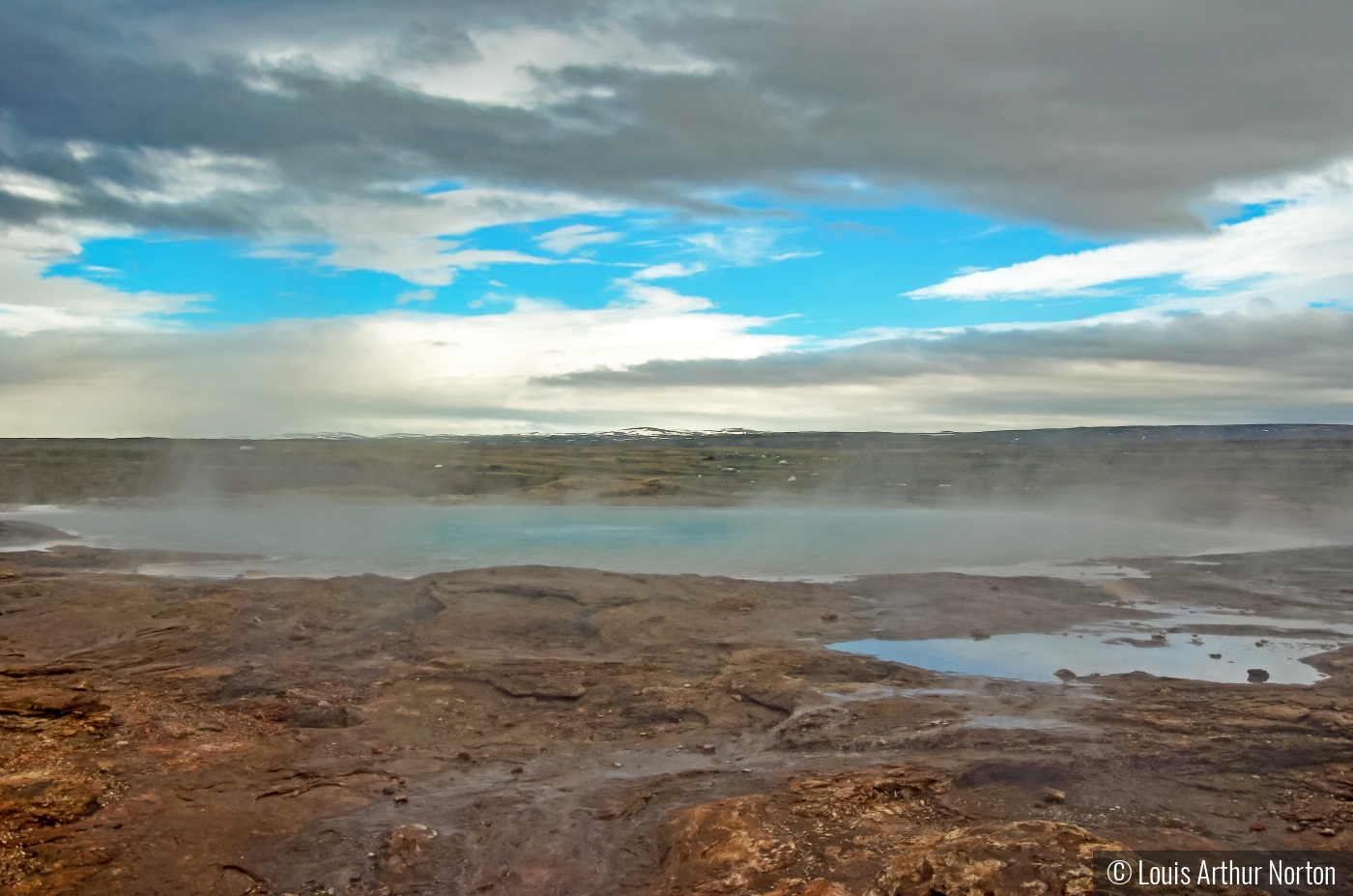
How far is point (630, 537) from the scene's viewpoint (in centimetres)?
2766

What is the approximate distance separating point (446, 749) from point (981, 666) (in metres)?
7.28

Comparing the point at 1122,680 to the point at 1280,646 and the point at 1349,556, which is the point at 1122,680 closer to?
the point at 1280,646

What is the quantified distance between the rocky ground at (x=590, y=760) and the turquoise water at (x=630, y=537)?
7216mm

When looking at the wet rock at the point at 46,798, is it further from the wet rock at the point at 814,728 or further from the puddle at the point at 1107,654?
the puddle at the point at 1107,654

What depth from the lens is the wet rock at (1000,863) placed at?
5.12 metres

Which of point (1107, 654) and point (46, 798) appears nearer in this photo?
point (46, 798)

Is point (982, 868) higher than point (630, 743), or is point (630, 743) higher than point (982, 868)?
point (982, 868)

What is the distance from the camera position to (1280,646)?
13727 millimetres

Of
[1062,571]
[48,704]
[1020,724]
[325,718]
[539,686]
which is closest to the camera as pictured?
[48,704]

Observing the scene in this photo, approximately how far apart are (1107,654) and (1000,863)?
361 inches

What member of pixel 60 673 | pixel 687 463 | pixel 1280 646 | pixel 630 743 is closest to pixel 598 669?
pixel 630 743

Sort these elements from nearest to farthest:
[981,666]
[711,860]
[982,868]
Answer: [982,868] < [711,860] < [981,666]

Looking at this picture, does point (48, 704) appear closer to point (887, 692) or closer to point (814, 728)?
point (814, 728)

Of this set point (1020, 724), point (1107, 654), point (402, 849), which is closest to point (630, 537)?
point (1107, 654)
